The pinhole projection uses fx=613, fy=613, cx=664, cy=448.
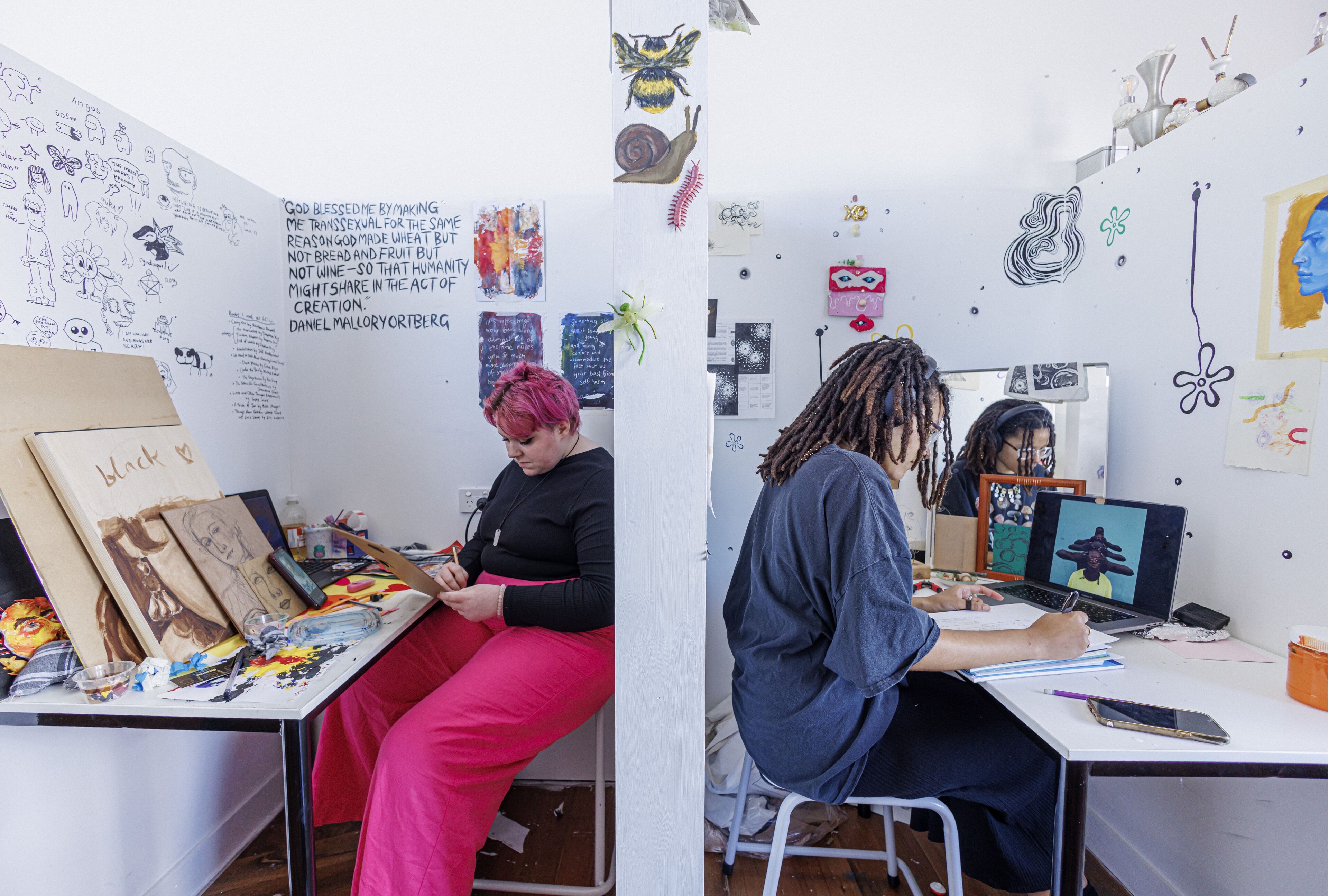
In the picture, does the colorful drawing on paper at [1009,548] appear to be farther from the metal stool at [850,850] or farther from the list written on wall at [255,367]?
the list written on wall at [255,367]

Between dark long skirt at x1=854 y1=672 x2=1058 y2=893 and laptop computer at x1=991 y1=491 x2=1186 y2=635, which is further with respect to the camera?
laptop computer at x1=991 y1=491 x2=1186 y2=635

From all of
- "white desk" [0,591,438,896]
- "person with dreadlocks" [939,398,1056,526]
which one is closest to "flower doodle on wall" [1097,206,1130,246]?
"person with dreadlocks" [939,398,1056,526]

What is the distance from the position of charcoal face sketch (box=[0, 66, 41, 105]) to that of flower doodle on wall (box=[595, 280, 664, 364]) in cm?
129

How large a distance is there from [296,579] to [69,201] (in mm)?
932

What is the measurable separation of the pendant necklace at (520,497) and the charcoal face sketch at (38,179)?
3.81 ft

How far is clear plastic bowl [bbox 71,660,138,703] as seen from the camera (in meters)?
0.99

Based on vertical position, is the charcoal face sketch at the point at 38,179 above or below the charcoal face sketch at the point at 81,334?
above

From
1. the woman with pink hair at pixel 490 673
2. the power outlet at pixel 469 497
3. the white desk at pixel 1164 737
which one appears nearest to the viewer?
the white desk at pixel 1164 737

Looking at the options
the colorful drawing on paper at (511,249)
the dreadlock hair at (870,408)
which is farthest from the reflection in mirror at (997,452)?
the colorful drawing on paper at (511,249)

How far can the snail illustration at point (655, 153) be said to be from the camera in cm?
92

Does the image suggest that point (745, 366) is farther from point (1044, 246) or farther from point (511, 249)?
point (1044, 246)

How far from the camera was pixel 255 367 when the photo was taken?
6.17 ft

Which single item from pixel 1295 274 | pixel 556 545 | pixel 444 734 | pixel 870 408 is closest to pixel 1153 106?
pixel 1295 274

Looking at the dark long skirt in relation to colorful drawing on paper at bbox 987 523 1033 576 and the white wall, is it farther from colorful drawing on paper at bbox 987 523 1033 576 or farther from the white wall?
the white wall
